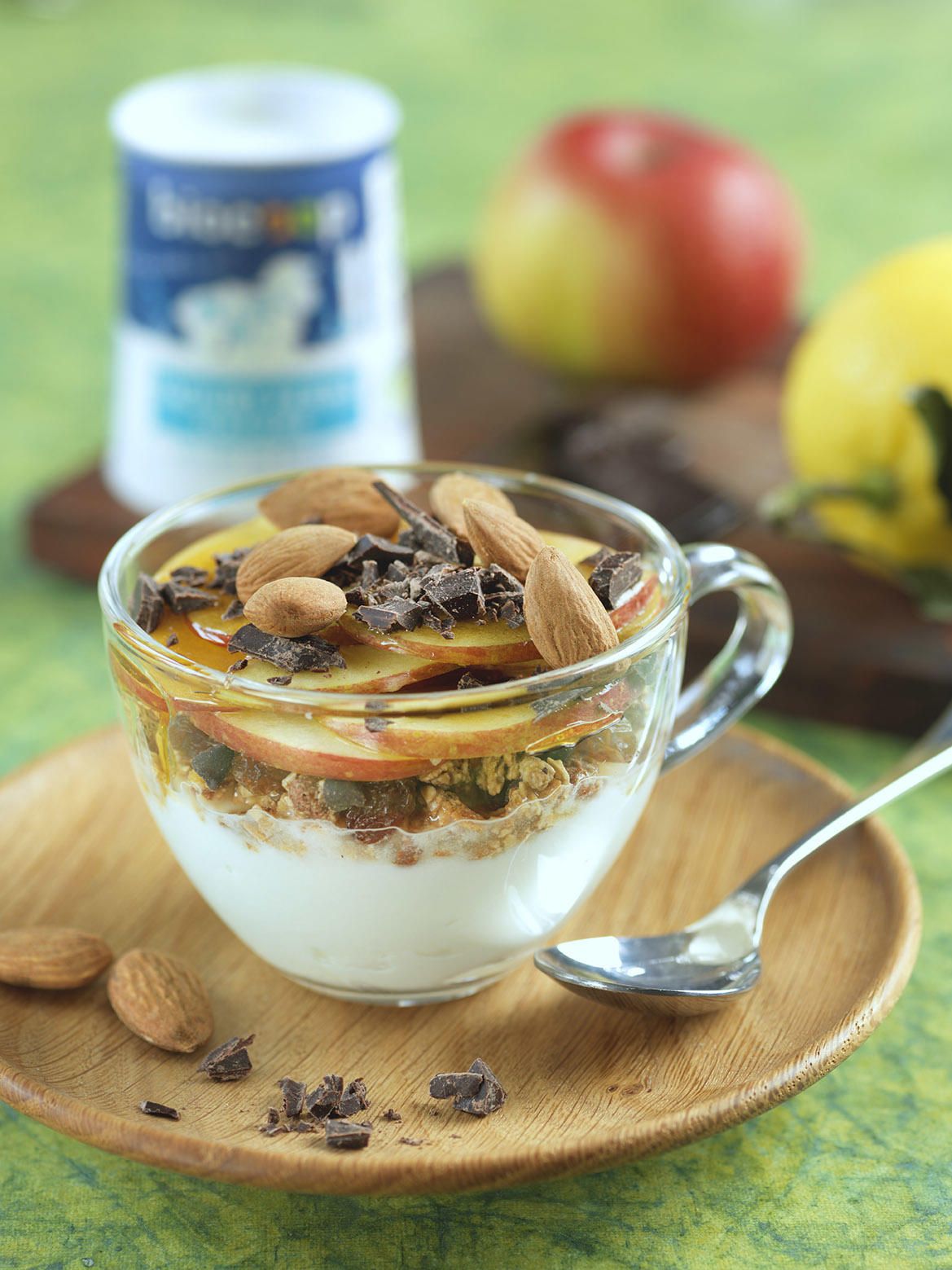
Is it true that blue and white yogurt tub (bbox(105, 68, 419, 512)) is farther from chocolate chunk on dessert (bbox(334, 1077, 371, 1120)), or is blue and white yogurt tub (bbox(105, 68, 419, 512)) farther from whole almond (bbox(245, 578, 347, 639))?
chocolate chunk on dessert (bbox(334, 1077, 371, 1120))

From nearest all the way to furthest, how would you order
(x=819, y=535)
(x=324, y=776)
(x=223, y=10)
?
1. (x=324, y=776)
2. (x=819, y=535)
3. (x=223, y=10)

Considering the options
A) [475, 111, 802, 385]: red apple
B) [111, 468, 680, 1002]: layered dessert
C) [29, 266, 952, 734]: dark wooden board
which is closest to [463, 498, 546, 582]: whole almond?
[111, 468, 680, 1002]: layered dessert

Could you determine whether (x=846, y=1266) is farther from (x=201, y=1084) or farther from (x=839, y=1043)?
(x=201, y=1084)

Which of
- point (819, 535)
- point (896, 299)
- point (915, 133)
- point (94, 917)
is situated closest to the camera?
point (94, 917)

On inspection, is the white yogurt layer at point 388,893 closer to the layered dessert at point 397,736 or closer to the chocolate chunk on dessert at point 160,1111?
the layered dessert at point 397,736

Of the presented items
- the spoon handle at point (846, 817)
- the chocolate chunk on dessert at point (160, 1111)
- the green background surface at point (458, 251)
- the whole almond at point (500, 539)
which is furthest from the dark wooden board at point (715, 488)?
the chocolate chunk on dessert at point (160, 1111)

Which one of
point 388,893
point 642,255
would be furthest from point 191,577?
point 642,255

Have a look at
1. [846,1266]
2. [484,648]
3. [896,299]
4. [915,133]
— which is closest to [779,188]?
[896,299]

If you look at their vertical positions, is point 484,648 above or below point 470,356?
above

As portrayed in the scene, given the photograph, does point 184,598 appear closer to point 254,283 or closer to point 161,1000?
point 161,1000
